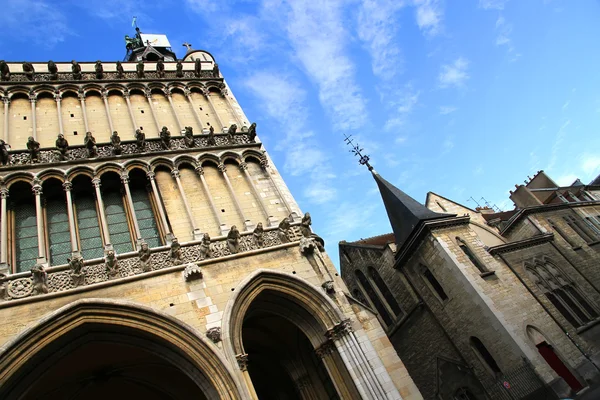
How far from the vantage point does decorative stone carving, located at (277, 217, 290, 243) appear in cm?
Answer: 1080

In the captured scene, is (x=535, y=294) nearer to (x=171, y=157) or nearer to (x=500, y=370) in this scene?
(x=500, y=370)

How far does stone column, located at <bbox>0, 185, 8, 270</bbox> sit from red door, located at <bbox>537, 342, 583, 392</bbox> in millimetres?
16018

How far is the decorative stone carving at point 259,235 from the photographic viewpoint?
1045 cm

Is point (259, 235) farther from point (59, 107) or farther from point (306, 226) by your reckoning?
point (59, 107)

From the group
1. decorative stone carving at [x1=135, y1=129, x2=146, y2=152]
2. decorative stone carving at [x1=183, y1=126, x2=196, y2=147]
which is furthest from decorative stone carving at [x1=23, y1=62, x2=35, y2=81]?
decorative stone carving at [x1=183, y1=126, x2=196, y2=147]

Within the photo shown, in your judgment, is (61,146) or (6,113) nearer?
(61,146)

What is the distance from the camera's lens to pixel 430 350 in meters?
17.3

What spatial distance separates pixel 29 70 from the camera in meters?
13.5

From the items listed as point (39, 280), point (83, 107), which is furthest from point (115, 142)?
point (39, 280)

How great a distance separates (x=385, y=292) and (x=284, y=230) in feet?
36.3

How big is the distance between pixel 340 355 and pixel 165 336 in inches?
152

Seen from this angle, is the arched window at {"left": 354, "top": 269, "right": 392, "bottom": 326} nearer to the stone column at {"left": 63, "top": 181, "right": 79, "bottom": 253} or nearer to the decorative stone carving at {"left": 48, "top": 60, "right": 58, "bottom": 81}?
the stone column at {"left": 63, "top": 181, "right": 79, "bottom": 253}

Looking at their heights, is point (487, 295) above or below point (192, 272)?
below

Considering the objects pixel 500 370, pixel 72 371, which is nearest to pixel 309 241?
pixel 72 371
